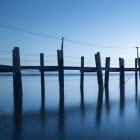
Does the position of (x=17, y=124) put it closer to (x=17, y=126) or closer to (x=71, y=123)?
(x=17, y=126)

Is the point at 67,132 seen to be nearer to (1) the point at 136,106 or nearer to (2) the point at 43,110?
(2) the point at 43,110

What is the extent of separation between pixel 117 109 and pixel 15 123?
15.2 feet

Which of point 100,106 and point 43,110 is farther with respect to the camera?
point 100,106

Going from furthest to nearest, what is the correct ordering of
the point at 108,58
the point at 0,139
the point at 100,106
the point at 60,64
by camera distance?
the point at 108,58 → the point at 60,64 → the point at 100,106 → the point at 0,139

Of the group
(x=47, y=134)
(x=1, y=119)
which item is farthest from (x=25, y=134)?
(x=1, y=119)

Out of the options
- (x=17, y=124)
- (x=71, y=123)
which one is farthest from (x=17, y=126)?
(x=71, y=123)

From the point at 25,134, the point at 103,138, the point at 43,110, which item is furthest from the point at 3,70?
the point at 103,138

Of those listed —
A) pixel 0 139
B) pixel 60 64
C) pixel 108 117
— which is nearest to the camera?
pixel 0 139

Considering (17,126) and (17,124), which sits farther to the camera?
(17,124)

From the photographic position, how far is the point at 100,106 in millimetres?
14297

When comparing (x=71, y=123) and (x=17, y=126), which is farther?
(x=71, y=123)

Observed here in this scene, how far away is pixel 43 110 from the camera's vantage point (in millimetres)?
Result: 12875

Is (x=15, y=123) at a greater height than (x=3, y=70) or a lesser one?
lesser

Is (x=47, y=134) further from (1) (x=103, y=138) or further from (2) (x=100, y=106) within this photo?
(2) (x=100, y=106)
